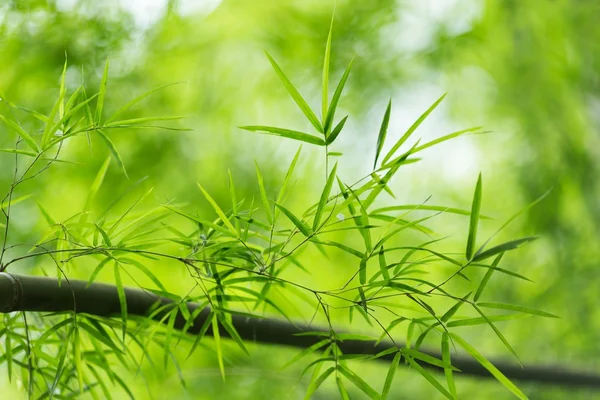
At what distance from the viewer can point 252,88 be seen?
194 centimetres

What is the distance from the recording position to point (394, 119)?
6.71 feet

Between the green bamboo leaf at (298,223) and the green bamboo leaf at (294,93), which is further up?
the green bamboo leaf at (294,93)

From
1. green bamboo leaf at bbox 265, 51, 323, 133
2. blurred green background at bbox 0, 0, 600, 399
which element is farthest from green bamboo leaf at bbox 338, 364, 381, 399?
blurred green background at bbox 0, 0, 600, 399

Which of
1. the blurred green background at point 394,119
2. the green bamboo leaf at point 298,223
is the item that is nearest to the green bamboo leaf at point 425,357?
the green bamboo leaf at point 298,223

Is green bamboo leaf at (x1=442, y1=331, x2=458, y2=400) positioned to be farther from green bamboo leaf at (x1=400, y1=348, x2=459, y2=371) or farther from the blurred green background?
the blurred green background

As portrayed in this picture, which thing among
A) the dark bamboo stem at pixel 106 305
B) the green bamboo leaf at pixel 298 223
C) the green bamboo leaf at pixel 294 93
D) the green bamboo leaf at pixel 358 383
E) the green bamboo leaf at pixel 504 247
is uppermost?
the green bamboo leaf at pixel 294 93

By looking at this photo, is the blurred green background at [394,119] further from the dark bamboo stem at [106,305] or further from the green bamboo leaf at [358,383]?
the green bamboo leaf at [358,383]

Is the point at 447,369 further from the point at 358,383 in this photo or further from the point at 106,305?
the point at 106,305

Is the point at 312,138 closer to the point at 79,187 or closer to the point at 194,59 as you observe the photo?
the point at 79,187

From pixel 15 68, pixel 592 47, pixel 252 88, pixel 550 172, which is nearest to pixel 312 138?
pixel 15 68

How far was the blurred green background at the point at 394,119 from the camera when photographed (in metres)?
1.62

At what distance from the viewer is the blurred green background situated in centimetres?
162

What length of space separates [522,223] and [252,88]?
0.90 metres

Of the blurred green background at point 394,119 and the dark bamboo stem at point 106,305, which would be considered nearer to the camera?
the dark bamboo stem at point 106,305
